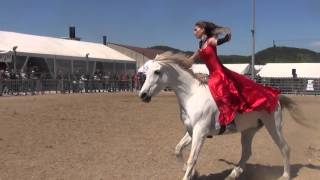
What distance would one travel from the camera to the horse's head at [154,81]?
7148 millimetres

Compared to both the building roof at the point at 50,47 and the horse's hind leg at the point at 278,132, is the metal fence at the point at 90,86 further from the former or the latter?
the horse's hind leg at the point at 278,132

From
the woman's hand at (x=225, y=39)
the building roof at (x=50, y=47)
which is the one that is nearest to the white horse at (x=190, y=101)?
the woman's hand at (x=225, y=39)

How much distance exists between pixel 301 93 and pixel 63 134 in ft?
81.6

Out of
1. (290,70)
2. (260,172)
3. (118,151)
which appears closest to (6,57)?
(290,70)

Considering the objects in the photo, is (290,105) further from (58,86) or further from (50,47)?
(50,47)

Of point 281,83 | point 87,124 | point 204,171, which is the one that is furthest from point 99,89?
point 204,171

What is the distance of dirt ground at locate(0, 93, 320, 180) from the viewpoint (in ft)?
26.8

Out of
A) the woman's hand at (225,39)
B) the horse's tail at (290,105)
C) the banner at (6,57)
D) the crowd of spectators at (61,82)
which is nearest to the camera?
the woman's hand at (225,39)

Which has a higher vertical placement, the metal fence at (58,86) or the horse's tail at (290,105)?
the horse's tail at (290,105)

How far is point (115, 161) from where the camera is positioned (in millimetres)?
8938

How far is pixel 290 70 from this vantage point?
1751 inches

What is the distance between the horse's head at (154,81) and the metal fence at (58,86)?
21.7 m

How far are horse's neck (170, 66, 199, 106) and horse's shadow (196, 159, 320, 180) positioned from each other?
1391mm

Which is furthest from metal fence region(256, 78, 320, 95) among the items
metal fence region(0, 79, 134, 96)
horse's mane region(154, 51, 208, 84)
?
horse's mane region(154, 51, 208, 84)
